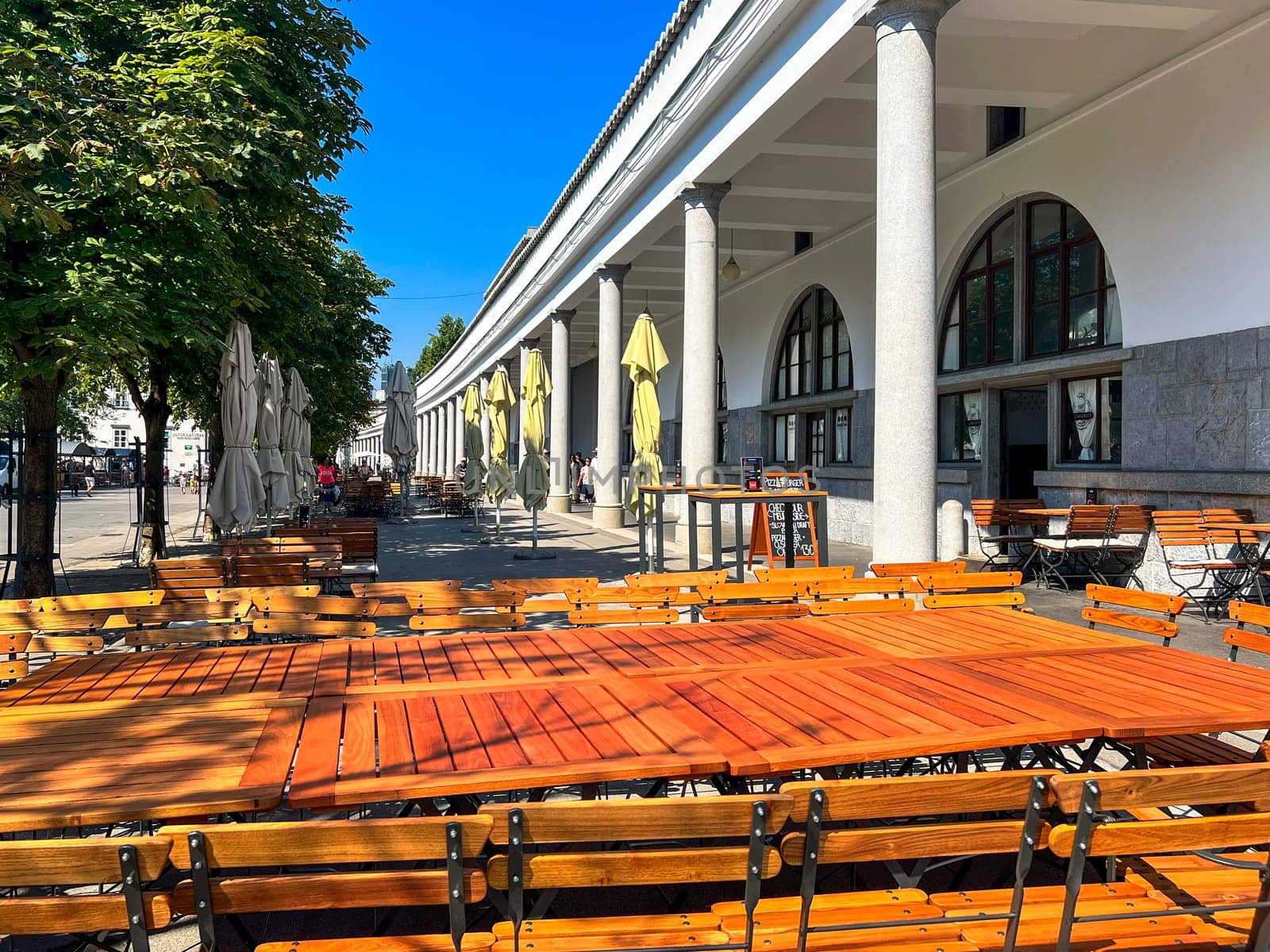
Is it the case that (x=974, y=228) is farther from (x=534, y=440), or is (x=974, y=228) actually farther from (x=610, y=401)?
(x=610, y=401)

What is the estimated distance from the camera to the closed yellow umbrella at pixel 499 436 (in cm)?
1712

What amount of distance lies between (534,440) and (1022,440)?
793 cm

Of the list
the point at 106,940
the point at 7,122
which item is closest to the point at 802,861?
the point at 106,940

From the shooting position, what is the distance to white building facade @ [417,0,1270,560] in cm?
816

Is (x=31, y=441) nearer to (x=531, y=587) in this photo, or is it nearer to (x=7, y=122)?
(x=7, y=122)

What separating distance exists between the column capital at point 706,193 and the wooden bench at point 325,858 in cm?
1262

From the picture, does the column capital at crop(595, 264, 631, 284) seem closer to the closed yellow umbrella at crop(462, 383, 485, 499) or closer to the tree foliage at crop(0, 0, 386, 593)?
the closed yellow umbrella at crop(462, 383, 485, 499)

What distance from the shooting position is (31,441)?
29.9 feet

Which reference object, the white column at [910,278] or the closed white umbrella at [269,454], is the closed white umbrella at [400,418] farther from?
the white column at [910,278]

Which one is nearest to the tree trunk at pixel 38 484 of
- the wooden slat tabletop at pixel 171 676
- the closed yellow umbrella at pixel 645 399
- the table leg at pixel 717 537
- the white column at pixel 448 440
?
the wooden slat tabletop at pixel 171 676

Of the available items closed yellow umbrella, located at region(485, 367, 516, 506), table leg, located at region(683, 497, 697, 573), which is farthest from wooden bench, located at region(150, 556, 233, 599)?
closed yellow umbrella, located at region(485, 367, 516, 506)

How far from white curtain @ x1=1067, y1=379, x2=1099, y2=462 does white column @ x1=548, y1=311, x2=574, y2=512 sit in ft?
41.7

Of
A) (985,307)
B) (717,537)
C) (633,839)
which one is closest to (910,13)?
(717,537)

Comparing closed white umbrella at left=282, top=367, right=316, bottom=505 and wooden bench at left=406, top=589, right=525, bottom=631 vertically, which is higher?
closed white umbrella at left=282, top=367, right=316, bottom=505
